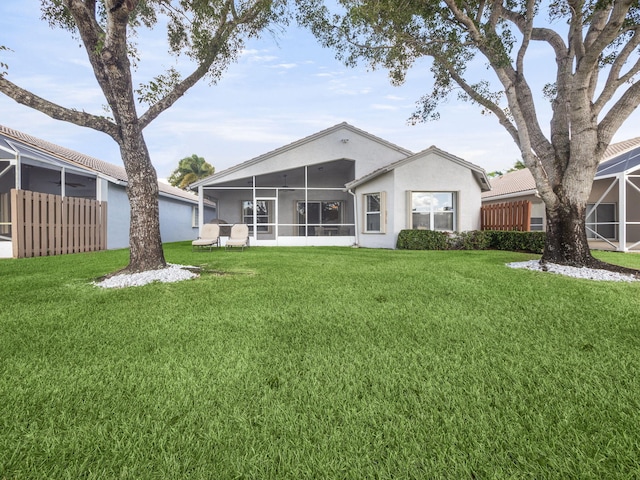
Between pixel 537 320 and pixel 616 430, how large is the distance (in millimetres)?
2192

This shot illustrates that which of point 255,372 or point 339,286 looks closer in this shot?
point 255,372

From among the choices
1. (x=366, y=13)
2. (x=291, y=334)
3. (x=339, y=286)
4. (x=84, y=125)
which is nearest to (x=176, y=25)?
(x=84, y=125)

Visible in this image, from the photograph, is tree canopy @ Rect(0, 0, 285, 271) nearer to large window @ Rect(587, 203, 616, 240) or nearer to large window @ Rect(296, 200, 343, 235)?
large window @ Rect(296, 200, 343, 235)

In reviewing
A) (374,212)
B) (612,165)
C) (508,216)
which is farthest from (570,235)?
(612,165)

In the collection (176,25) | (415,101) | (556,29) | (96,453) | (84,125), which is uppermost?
(176,25)

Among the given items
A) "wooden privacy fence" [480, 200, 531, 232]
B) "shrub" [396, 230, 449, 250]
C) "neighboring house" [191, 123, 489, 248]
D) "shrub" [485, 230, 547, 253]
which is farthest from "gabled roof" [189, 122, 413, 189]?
"shrub" [485, 230, 547, 253]

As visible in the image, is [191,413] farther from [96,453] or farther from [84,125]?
[84,125]

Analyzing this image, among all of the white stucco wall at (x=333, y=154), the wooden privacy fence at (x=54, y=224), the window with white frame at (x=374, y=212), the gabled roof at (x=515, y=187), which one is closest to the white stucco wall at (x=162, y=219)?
the wooden privacy fence at (x=54, y=224)

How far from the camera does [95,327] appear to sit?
365 centimetres

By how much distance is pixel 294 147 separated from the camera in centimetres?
1622

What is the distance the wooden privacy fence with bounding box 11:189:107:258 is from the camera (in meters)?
10.2

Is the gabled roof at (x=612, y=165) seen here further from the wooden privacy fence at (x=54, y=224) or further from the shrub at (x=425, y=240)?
the wooden privacy fence at (x=54, y=224)

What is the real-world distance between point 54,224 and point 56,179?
6214mm

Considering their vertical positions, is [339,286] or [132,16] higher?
[132,16]
